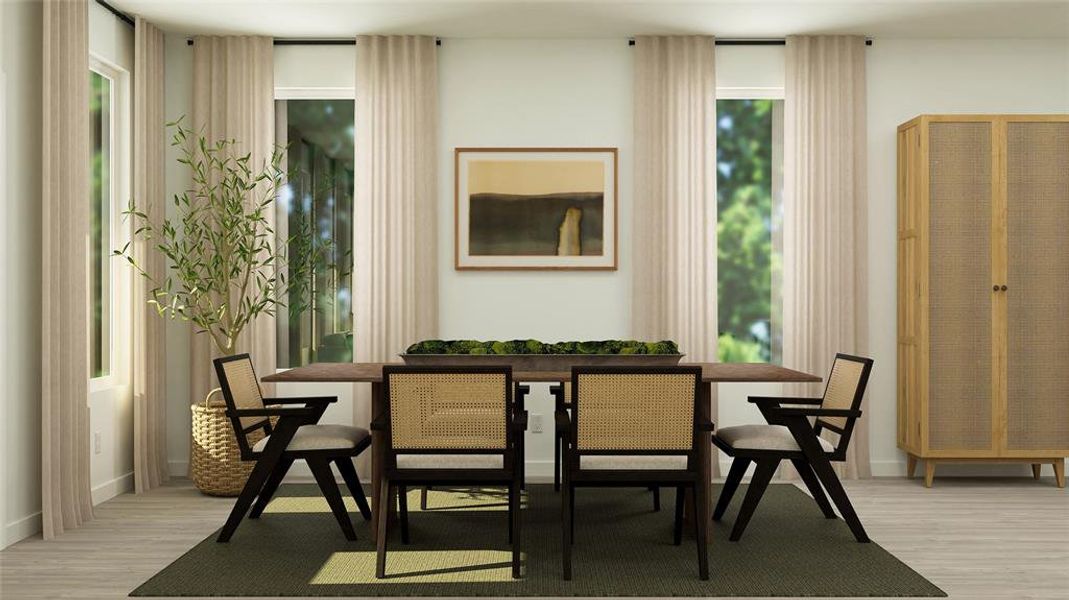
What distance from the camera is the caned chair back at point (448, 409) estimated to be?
336cm

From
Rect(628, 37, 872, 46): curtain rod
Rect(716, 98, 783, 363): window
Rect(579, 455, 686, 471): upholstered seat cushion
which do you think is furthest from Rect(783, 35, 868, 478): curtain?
Rect(579, 455, 686, 471): upholstered seat cushion

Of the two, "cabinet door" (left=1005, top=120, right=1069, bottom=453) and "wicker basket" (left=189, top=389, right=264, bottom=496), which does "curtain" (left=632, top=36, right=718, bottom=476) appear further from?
"wicker basket" (left=189, top=389, right=264, bottom=496)

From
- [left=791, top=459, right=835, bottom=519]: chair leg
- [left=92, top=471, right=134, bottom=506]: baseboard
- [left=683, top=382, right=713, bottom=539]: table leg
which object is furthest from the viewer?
[left=92, top=471, right=134, bottom=506]: baseboard

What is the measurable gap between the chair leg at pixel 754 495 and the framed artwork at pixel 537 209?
1.99m

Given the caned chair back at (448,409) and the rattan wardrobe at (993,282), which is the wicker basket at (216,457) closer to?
the caned chair back at (448,409)

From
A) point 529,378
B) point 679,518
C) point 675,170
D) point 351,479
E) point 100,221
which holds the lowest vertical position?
point 679,518

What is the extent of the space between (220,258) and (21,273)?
3.90 ft

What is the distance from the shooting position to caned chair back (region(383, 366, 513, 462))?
11.0 feet

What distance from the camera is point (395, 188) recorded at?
560 cm

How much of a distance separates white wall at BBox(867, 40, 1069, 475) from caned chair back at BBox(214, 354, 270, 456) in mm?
3713

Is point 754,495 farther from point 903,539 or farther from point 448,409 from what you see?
point 448,409

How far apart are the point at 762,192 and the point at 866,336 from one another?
1125mm

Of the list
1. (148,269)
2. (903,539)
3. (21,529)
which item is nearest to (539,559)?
(903,539)

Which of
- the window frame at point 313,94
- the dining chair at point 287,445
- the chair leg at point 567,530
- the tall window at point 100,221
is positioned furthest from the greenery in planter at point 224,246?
the chair leg at point 567,530
